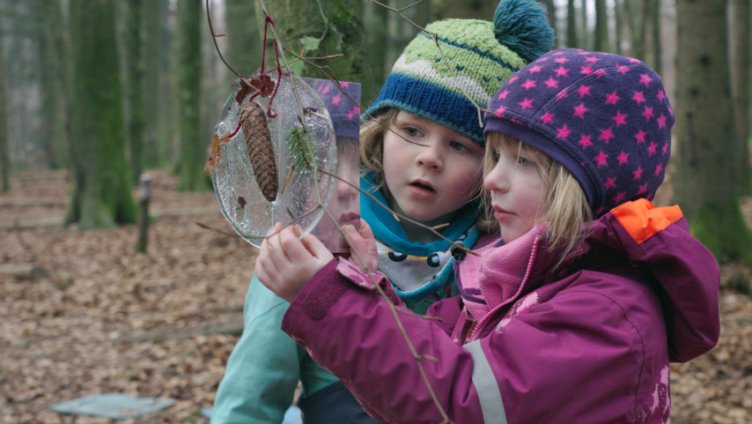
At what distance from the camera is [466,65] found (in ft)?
6.30

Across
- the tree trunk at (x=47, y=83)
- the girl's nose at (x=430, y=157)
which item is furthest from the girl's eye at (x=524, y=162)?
the tree trunk at (x=47, y=83)

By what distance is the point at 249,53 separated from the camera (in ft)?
55.3

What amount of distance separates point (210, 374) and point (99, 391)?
774 millimetres

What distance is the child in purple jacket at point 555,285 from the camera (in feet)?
4.40

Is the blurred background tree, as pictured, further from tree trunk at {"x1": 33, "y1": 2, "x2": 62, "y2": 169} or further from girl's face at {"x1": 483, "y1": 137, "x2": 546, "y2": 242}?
girl's face at {"x1": 483, "y1": 137, "x2": 546, "y2": 242}

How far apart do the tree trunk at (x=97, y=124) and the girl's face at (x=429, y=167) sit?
11.0 metres

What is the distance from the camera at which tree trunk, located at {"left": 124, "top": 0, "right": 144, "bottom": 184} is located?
58.2 ft

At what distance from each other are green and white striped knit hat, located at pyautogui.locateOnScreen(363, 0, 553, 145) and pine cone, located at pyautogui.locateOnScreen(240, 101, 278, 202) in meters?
0.64

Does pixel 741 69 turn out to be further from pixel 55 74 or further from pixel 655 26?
pixel 55 74

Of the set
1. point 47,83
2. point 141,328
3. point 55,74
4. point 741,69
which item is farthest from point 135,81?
point 741,69

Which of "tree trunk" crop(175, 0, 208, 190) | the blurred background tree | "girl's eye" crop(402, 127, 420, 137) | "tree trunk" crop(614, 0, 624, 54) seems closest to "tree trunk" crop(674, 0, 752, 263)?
the blurred background tree

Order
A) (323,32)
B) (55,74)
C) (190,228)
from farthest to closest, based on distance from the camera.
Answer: (55,74), (190,228), (323,32)

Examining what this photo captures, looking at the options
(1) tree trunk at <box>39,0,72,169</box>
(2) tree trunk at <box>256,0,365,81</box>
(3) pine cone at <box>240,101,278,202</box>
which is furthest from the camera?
(1) tree trunk at <box>39,0,72,169</box>

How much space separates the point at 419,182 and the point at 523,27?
1.73ft
